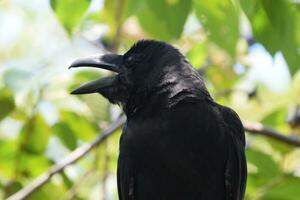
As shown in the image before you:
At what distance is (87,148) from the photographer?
4844 millimetres

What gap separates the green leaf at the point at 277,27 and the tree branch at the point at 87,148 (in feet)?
3.14

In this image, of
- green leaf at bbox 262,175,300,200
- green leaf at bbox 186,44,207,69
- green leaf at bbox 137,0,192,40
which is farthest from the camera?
green leaf at bbox 186,44,207,69

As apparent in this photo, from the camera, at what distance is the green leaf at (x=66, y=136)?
4973 mm

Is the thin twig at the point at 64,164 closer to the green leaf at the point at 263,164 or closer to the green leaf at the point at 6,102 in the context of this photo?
the green leaf at the point at 6,102

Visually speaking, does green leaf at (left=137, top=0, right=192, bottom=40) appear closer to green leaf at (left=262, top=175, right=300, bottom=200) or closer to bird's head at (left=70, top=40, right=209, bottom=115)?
bird's head at (left=70, top=40, right=209, bottom=115)

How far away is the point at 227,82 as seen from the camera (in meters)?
5.92

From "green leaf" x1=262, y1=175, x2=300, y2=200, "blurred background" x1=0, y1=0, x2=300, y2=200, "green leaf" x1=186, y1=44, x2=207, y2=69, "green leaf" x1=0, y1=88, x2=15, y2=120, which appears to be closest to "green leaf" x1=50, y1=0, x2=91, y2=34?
"blurred background" x1=0, y1=0, x2=300, y2=200

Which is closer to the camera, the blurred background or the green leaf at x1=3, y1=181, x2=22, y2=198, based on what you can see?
the blurred background

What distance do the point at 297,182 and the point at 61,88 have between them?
63.6 inches

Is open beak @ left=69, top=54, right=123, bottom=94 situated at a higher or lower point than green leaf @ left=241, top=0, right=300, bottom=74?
lower

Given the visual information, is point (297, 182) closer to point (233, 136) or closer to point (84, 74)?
point (233, 136)

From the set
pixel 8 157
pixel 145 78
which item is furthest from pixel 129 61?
pixel 8 157

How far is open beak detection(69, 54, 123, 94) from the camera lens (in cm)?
459

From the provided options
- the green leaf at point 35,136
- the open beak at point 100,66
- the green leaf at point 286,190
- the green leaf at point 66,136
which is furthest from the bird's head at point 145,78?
the green leaf at point 286,190
